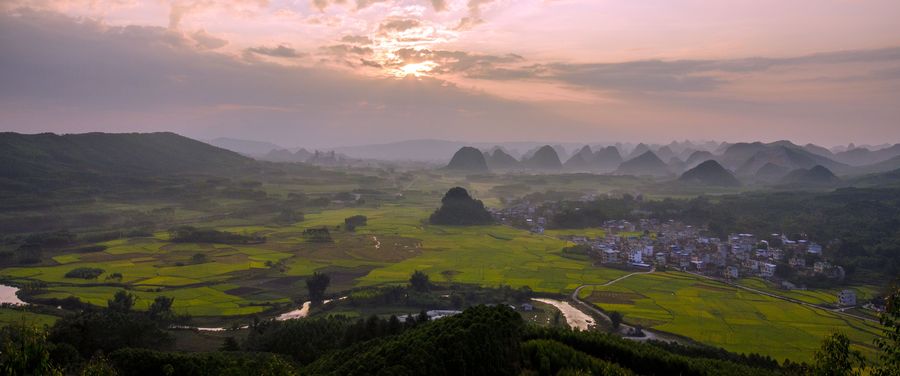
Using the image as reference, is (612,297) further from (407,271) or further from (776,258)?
(776,258)

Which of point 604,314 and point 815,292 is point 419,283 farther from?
point 815,292

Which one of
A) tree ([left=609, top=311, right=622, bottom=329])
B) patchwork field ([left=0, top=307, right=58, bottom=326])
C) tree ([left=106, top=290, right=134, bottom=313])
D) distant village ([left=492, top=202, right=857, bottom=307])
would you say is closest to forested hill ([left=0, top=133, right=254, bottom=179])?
patchwork field ([left=0, top=307, right=58, bottom=326])

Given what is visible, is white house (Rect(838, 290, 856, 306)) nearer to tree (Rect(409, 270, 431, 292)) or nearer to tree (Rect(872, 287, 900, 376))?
tree (Rect(409, 270, 431, 292))

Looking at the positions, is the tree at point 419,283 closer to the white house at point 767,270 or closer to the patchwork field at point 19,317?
the patchwork field at point 19,317

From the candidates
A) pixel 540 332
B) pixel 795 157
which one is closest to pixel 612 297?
pixel 540 332

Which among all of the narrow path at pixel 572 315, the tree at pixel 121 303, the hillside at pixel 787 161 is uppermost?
the hillside at pixel 787 161

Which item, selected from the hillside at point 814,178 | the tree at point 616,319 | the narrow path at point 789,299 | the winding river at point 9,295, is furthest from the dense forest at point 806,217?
the winding river at point 9,295

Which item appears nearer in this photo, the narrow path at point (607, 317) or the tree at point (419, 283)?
the narrow path at point (607, 317)
